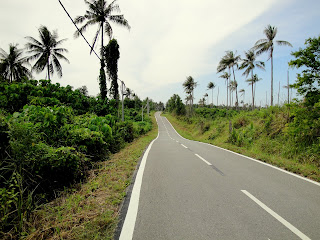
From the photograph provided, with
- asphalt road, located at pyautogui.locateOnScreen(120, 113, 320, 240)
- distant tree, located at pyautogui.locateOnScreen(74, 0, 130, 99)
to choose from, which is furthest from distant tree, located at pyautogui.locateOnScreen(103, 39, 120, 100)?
asphalt road, located at pyautogui.locateOnScreen(120, 113, 320, 240)

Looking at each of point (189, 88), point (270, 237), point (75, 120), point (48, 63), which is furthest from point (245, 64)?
point (270, 237)

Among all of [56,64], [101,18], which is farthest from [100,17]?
[56,64]

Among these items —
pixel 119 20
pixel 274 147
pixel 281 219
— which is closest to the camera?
pixel 281 219

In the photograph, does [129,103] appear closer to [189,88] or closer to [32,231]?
[189,88]

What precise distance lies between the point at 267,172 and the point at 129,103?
61.9 metres

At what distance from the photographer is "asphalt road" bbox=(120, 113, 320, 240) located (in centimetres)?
251

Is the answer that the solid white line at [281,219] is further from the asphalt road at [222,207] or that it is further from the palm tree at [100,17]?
the palm tree at [100,17]

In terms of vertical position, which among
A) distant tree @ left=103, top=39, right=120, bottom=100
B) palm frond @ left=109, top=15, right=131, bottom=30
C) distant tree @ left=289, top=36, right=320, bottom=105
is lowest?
distant tree @ left=289, top=36, right=320, bottom=105

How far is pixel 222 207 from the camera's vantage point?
127 inches

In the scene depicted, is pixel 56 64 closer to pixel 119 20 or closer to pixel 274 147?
pixel 119 20

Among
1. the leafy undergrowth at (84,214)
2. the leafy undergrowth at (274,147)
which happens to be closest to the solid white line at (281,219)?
the leafy undergrowth at (84,214)

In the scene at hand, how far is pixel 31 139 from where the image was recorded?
3.72 metres

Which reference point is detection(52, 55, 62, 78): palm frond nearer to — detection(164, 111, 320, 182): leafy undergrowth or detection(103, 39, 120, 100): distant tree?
detection(103, 39, 120, 100): distant tree

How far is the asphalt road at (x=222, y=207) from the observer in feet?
8.23
